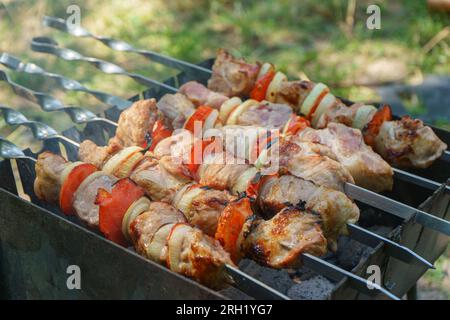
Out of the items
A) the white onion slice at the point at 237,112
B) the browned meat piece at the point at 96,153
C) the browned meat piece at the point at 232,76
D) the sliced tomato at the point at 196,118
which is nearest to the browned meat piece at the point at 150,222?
the browned meat piece at the point at 96,153

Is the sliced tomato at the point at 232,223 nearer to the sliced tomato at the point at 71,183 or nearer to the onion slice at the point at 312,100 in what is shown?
the sliced tomato at the point at 71,183

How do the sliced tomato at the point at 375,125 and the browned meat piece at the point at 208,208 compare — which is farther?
the sliced tomato at the point at 375,125

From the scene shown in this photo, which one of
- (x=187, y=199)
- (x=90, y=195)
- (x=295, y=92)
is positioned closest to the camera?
(x=187, y=199)

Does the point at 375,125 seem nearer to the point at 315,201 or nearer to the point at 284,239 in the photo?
the point at 315,201

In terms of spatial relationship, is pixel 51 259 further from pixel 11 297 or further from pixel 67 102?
pixel 67 102

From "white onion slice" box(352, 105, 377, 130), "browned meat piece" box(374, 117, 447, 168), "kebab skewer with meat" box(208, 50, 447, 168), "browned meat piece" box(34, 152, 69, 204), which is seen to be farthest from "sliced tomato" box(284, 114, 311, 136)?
"browned meat piece" box(34, 152, 69, 204)

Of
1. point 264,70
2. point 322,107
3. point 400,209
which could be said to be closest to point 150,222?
point 400,209
